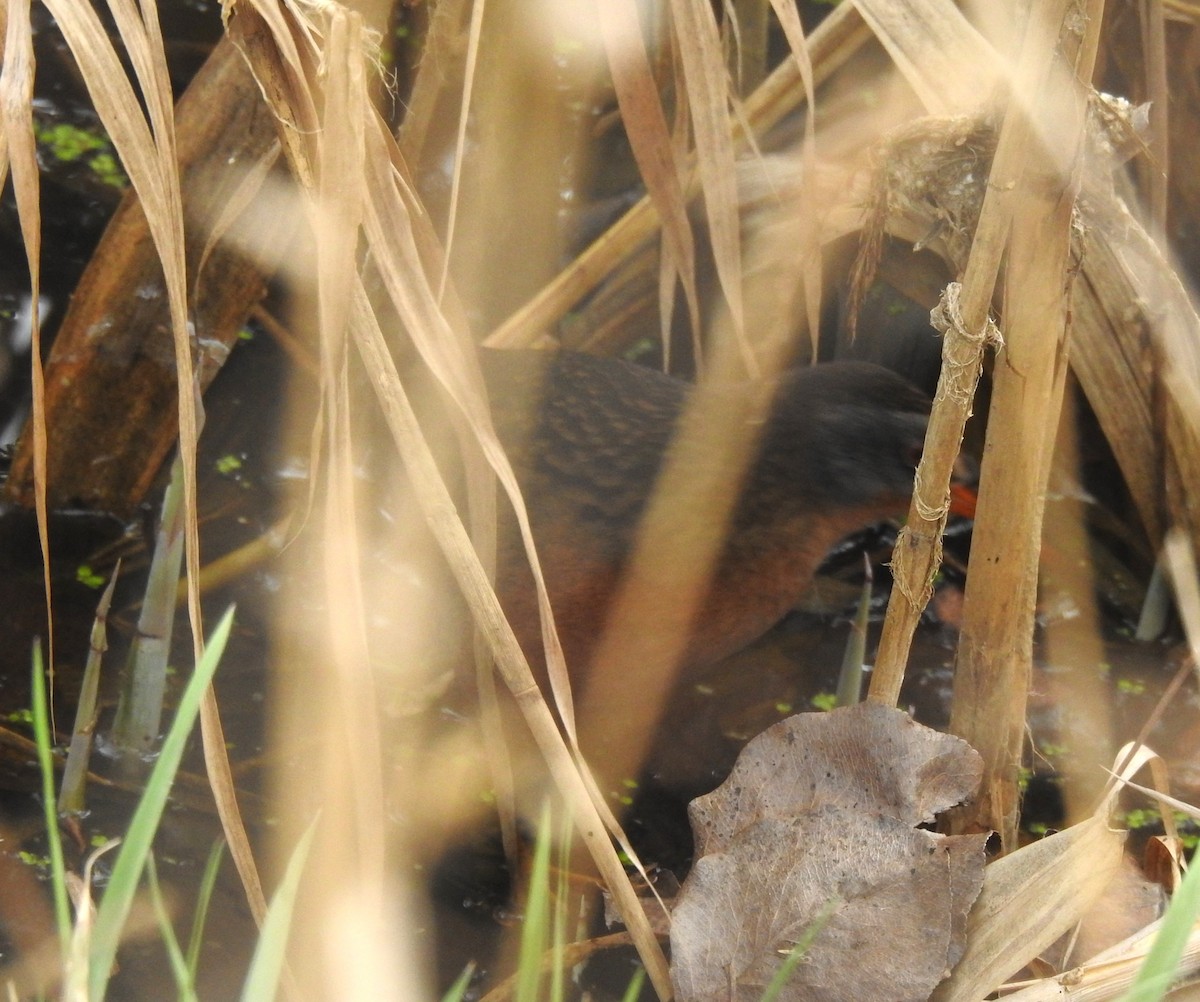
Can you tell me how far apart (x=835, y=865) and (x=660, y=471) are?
1.18m

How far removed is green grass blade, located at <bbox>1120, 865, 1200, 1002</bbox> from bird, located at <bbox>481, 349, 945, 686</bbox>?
1550mm

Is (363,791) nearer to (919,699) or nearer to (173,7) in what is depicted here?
(919,699)

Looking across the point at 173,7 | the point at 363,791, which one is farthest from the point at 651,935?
the point at 173,7

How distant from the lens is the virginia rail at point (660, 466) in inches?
95.4

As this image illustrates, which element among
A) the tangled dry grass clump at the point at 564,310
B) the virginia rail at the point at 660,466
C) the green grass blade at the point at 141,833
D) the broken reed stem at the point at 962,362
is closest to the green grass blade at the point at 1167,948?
the tangled dry grass clump at the point at 564,310

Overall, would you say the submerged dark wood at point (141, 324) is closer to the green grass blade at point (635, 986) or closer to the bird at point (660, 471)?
the bird at point (660, 471)

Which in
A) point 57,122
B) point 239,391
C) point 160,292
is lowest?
point 239,391

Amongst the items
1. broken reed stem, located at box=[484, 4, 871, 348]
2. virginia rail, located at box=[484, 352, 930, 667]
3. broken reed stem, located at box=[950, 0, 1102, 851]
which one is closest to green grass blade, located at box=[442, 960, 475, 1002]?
broken reed stem, located at box=[950, 0, 1102, 851]

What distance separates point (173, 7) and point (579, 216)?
1188 millimetres

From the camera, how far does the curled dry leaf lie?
4.64 feet

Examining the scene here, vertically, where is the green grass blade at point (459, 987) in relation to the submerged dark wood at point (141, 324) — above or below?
below

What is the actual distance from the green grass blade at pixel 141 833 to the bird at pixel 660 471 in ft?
4.72

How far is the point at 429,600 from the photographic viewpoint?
2.37 metres

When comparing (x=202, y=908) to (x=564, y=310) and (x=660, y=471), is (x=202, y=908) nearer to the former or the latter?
(x=660, y=471)
